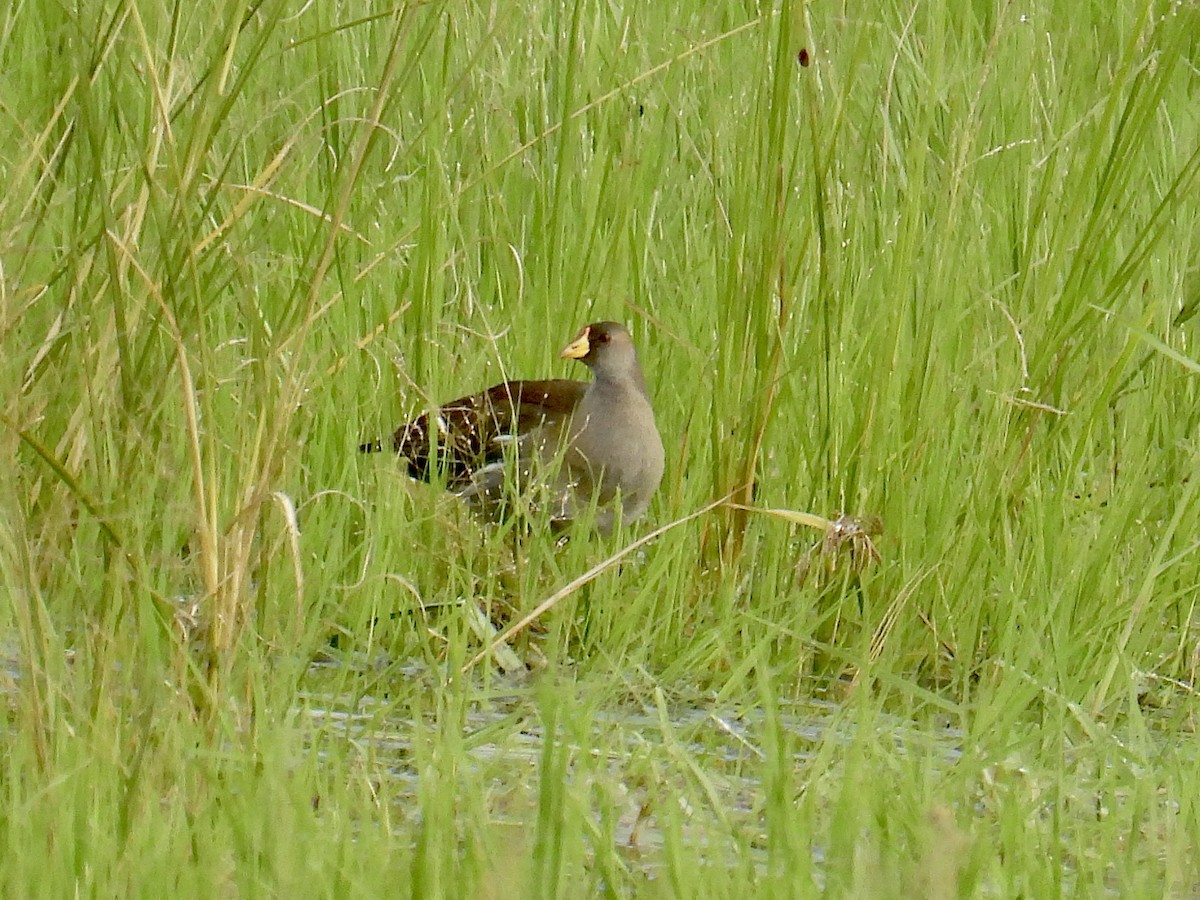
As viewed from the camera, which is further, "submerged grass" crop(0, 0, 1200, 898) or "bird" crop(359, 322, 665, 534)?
"bird" crop(359, 322, 665, 534)

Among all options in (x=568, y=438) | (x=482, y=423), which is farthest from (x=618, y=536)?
(x=568, y=438)

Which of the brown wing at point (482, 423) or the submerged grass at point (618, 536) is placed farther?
the brown wing at point (482, 423)

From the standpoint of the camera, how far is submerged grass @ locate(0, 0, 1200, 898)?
8.21 feet

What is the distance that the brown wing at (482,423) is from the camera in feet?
14.8

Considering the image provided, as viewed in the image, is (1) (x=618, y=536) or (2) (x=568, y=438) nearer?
(1) (x=618, y=536)

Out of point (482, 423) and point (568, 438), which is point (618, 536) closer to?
point (482, 423)

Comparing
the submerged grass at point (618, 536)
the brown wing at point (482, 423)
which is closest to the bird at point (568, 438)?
the brown wing at point (482, 423)

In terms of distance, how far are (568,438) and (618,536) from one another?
0.74 meters

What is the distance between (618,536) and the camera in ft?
13.3

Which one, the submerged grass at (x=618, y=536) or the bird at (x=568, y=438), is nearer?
the submerged grass at (x=618, y=536)

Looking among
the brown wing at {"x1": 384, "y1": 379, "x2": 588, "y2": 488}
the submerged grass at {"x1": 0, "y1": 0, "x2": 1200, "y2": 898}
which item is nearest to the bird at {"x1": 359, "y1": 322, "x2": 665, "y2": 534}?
the brown wing at {"x1": 384, "y1": 379, "x2": 588, "y2": 488}

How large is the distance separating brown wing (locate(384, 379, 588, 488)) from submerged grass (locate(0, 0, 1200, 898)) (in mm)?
87

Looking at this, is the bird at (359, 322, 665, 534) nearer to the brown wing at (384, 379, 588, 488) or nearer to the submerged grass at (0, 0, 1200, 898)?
the brown wing at (384, 379, 588, 488)

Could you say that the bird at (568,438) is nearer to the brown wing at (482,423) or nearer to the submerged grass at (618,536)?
the brown wing at (482,423)
